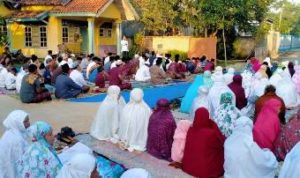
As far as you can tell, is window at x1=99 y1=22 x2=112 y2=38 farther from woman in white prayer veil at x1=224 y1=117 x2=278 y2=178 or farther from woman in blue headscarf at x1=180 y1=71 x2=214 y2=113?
woman in white prayer veil at x1=224 y1=117 x2=278 y2=178

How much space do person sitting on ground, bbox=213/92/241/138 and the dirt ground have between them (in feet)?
9.43

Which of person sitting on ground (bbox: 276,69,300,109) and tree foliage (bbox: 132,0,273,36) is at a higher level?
tree foliage (bbox: 132,0,273,36)

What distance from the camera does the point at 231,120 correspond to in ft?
20.1

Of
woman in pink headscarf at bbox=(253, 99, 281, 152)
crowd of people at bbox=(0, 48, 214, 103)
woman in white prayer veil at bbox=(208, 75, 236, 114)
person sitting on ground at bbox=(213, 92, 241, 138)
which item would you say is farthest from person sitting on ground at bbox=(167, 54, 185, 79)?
woman in pink headscarf at bbox=(253, 99, 281, 152)

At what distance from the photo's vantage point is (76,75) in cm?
1220

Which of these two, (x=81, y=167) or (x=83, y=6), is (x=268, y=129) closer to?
(x=81, y=167)

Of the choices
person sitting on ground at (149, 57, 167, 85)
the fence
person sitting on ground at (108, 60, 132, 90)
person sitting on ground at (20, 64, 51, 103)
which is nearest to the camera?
person sitting on ground at (20, 64, 51, 103)

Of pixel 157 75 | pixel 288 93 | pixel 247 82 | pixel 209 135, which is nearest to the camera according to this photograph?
pixel 209 135

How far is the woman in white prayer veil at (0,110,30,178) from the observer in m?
4.33

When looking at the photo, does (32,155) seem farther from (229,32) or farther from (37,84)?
(229,32)

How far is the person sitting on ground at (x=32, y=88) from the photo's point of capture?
34.6ft

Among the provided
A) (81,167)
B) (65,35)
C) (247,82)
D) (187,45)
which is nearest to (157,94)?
(247,82)

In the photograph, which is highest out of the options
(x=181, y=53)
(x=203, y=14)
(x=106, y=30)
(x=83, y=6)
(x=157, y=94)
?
(x=83, y=6)

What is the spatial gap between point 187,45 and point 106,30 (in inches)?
213
